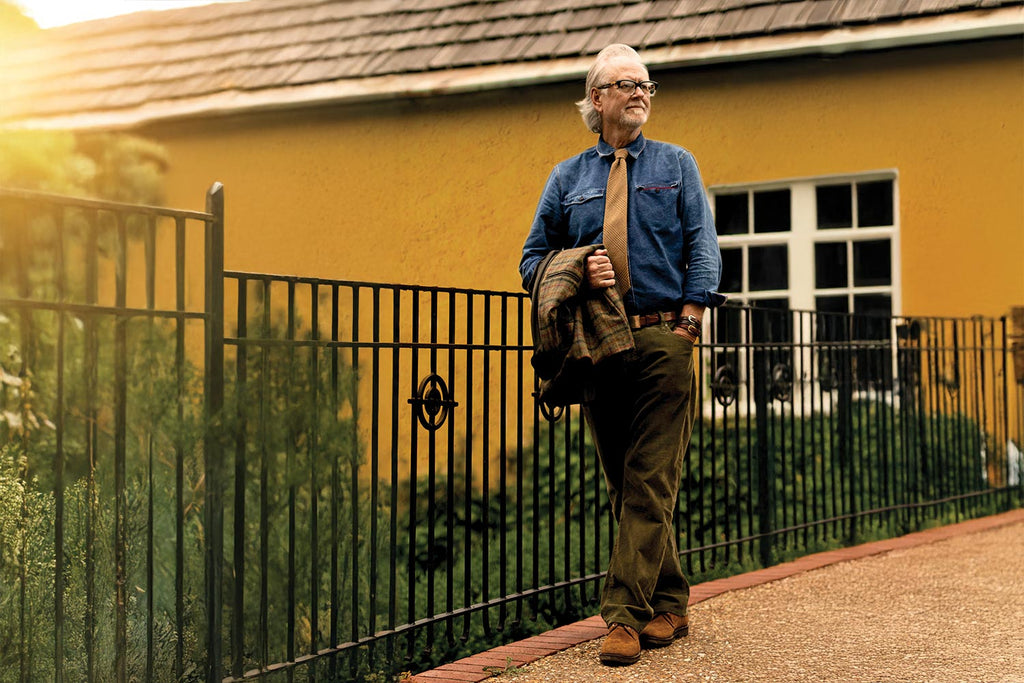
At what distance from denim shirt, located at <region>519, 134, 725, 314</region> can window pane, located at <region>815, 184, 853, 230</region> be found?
5.53 m

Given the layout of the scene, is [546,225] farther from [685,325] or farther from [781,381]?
[781,381]

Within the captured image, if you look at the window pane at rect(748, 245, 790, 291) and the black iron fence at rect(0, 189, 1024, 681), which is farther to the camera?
the window pane at rect(748, 245, 790, 291)

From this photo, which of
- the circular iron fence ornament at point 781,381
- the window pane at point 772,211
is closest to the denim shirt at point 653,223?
the circular iron fence ornament at point 781,381

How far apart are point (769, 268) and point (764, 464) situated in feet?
11.9

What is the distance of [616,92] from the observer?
168 inches

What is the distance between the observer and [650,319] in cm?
422

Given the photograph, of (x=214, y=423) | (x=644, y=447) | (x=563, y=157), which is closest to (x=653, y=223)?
(x=644, y=447)

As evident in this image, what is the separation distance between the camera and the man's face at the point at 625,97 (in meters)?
4.25

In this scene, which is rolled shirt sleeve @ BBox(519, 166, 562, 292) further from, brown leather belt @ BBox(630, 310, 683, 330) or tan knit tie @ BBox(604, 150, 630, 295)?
brown leather belt @ BBox(630, 310, 683, 330)

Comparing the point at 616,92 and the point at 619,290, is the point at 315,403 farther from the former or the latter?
the point at 616,92

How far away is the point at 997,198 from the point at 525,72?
12.5 feet

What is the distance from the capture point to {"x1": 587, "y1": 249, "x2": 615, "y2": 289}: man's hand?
411 cm

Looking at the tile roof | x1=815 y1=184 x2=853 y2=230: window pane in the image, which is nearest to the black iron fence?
x1=815 y1=184 x2=853 y2=230: window pane

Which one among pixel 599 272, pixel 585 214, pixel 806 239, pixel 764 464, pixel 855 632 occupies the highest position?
pixel 806 239
